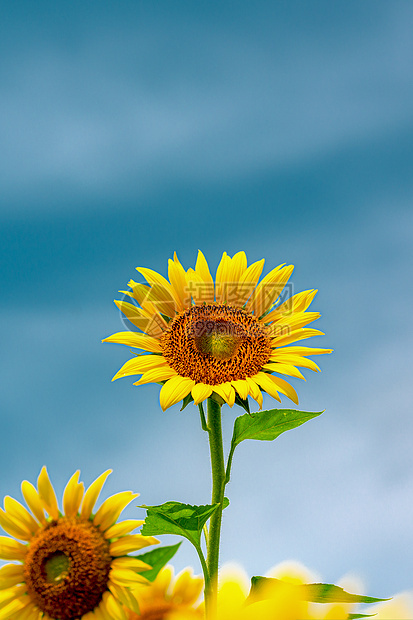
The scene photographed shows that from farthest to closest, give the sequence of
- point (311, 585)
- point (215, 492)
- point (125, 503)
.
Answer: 1. point (215, 492)
2. point (311, 585)
3. point (125, 503)

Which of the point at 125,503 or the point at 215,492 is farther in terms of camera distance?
the point at 215,492

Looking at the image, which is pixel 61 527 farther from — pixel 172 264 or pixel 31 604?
pixel 172 264

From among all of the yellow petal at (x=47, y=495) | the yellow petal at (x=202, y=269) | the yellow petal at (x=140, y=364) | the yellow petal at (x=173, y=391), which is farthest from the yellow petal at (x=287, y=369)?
the yellow petal at (x=47, y=495)

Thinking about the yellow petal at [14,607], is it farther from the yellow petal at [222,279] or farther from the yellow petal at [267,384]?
the yellow petal at [222,279]

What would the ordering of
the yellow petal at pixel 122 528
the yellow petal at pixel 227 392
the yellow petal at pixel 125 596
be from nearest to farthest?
the yellow petal at pixel 125 596, the yellow petal at pixel 122 528, the yellow petal at pixel 227 392

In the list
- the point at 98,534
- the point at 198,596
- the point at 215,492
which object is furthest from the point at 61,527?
the point at 198,596

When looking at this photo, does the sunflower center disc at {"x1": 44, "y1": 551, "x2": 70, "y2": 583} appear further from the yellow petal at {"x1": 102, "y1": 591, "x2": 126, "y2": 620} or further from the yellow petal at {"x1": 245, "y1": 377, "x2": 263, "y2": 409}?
the yellow petal at {"x1": 245, "y1": 377, "x2": 263, "y2": 409}

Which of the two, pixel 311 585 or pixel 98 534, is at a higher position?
pixel 98 534

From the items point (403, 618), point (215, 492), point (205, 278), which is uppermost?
point (205, 278)
